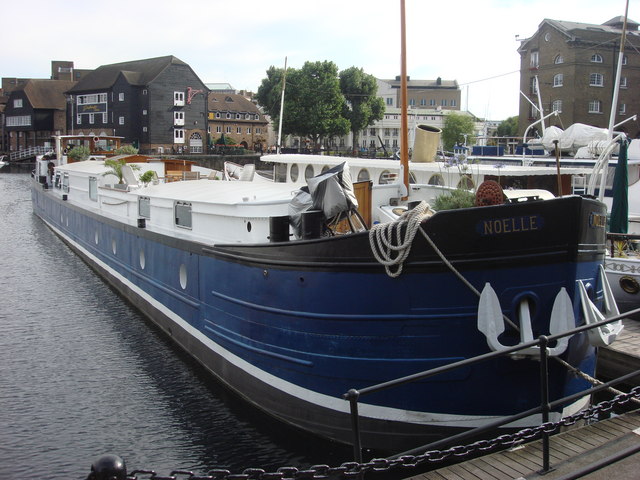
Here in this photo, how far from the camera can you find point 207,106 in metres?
89.5

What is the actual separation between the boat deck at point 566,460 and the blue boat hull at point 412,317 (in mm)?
1658

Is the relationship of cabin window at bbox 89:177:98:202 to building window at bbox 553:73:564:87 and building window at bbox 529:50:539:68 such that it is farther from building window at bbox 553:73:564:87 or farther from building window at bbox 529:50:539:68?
building window at bbox 529:50:539:68

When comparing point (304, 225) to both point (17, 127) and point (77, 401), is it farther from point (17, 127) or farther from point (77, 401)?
point (17, 127)

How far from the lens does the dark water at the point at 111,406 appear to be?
9641 mm

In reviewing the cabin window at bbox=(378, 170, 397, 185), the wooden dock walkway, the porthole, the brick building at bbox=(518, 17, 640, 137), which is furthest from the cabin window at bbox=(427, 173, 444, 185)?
the brick building at bbox=(518, 17, 640, 137)

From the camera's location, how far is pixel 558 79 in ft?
183

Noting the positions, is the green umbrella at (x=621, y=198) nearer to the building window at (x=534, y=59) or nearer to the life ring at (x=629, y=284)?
the life ring at (x=629, y=284)

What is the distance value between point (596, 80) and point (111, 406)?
176 feet

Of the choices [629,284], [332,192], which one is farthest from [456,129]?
[332,192]

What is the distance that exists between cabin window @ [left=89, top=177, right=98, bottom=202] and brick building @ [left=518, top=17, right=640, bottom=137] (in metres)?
40.5

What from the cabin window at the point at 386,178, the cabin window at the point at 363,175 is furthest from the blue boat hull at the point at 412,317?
the cabin window at the point at 386,178

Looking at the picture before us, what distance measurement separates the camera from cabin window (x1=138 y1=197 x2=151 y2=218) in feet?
52.7

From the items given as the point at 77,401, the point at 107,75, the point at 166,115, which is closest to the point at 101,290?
the point at 77,401

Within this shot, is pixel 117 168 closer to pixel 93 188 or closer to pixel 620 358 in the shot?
pixel 93 188
